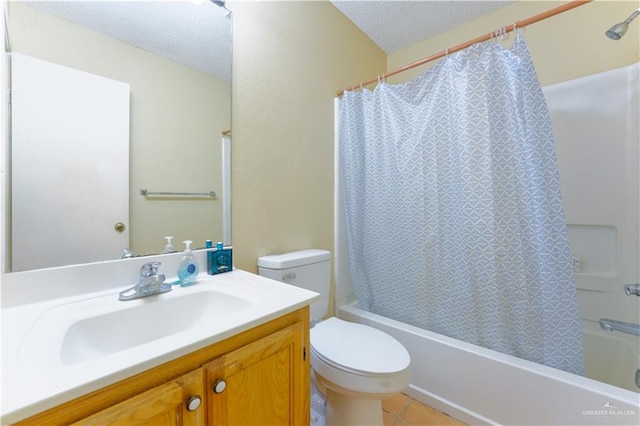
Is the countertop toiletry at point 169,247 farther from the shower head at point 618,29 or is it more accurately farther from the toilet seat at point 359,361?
the shower head at point 618,29

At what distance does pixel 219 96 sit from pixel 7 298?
98 cm

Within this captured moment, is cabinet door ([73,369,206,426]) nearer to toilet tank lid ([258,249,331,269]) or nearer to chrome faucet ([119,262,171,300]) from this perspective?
chrome faucet ([119,262,171,300])

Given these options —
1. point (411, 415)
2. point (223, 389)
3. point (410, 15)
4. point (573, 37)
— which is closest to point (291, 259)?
point (223, 389)

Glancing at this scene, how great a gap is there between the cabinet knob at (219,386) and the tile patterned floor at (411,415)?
1.09m

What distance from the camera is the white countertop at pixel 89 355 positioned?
17.5 inches

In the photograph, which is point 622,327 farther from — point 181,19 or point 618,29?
point 181,19

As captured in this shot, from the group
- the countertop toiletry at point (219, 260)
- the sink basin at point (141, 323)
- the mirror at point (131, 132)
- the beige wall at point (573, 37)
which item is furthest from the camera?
the beige wall at point (573, 37)

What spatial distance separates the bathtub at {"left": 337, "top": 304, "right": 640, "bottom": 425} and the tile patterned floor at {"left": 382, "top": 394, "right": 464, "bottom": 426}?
0.11 ft

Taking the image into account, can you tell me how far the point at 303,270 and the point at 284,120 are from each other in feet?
2.65

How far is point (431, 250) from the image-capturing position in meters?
1.53

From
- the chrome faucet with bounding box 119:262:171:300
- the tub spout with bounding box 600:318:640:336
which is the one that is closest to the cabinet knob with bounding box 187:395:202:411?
the chrome faucet with bounding box 119:262:171:300

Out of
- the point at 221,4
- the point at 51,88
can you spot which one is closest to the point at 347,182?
the point at 221,4

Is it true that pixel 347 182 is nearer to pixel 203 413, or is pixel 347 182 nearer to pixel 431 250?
pixel 431 250

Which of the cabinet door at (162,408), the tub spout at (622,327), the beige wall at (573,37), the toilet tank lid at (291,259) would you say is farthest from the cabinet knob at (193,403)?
the beige wall at (573,37)
